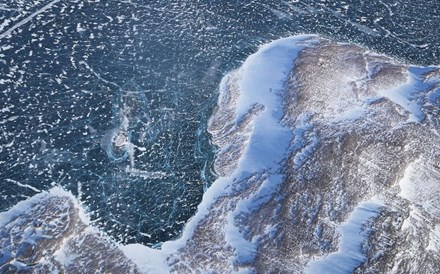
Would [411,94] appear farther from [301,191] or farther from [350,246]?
[350,246]

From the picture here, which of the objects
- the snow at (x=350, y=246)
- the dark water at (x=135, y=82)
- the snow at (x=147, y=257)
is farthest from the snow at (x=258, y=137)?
the snow at (x=350, y=246)

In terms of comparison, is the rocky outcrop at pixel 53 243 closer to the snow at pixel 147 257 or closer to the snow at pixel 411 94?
the snow at pixel 147 257

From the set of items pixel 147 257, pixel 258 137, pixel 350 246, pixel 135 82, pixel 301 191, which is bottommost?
pixel 147 257

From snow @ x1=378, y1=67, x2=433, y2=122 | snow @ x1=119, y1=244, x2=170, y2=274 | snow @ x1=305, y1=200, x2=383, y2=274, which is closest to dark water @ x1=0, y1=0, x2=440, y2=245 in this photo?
snow @ x1=119, y1=244, x2=170, y2=274

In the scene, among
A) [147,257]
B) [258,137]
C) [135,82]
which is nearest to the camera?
[147,257]

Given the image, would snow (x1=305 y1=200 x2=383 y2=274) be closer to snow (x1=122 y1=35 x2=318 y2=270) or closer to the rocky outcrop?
snow (x1=122 y1=35 x2=318 y2=270)

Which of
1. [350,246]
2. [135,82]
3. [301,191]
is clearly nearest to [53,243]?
[135,82]
